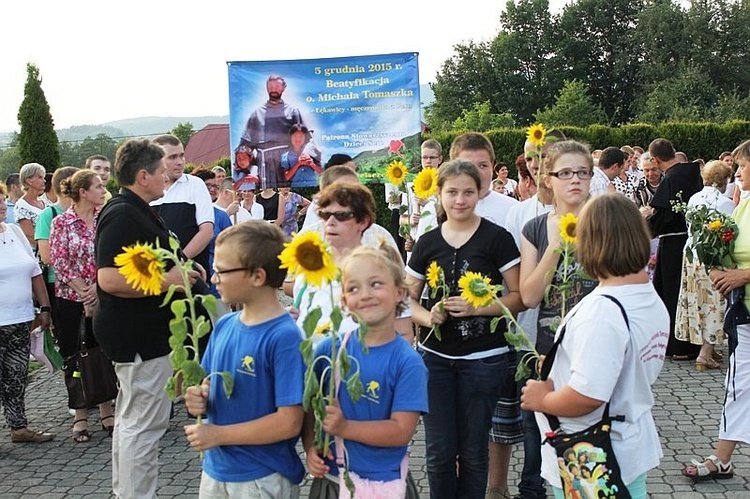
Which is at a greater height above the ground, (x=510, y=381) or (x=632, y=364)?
(x=632, y=364)

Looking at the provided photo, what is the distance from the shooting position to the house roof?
5616 centimetres

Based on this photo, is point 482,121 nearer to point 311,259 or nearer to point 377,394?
point 377,394

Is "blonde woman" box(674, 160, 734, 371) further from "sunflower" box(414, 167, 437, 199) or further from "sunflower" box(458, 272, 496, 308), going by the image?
"sunflower" box(458, 272, 496, 308)

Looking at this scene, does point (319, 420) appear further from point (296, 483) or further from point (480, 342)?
point (480, 342)

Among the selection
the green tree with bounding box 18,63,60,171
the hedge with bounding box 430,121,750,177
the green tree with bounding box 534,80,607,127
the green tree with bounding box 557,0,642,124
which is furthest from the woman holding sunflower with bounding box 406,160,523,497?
the green tree with bounding box 557,0,642,124

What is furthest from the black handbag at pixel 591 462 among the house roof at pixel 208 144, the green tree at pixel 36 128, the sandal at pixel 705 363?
the house roof at pixel 208 144

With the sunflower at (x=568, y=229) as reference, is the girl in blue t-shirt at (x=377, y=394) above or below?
below

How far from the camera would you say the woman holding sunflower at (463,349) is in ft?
13.4

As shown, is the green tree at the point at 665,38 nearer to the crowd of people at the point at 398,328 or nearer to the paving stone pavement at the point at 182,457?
the paving stone pavement at the point at 182,457

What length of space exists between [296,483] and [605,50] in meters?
57.9

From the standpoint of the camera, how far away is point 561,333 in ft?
9.85

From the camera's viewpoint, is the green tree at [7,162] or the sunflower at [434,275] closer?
the sunflower at [434,275]

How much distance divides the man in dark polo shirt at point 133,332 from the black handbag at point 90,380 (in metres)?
1.93

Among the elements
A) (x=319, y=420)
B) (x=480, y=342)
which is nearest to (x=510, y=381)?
(x=480, y=342)
